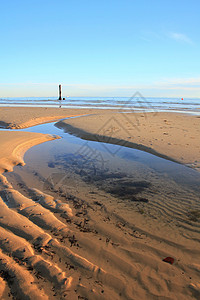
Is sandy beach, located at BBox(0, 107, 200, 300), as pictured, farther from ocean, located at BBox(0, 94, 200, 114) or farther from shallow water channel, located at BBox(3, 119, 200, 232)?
ocean, located at BBox(0, 94, 200, 114)

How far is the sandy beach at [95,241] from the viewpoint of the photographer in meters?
2.37

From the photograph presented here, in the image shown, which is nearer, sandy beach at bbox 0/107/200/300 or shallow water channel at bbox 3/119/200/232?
sandy beach at bbox 0/107/200/300

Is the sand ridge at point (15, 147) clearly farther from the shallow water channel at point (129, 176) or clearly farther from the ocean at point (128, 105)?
the ocean at point (128, 105)

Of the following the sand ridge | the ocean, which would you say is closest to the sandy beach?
the sand ridge

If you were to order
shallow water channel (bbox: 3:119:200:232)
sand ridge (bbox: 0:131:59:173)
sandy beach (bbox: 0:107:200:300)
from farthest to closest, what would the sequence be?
sand ridge (bbox: 0:131:59:173)
shallow water channel (bbox: 3:119:200:232)
sandy beach (bbox: 0:107:200:300)

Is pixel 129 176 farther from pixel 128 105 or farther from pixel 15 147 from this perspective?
pixel 128 105

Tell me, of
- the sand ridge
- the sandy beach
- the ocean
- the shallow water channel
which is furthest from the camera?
the ocean

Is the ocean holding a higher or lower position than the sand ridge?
higher

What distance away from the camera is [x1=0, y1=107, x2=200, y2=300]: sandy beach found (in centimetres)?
237

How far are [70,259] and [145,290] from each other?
104 cm

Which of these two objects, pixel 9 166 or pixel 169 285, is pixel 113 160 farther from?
pixel 169 285

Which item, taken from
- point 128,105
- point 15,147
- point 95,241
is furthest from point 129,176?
point 128,105

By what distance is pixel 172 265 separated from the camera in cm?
276

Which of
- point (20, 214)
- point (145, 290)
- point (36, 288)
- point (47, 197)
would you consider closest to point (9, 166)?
point (47, 197)
